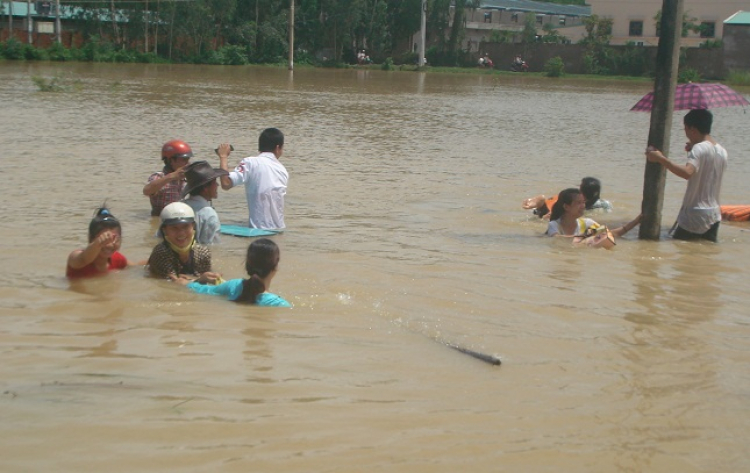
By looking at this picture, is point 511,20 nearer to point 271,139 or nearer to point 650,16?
point 650,16

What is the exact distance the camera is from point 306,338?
5.73 metres

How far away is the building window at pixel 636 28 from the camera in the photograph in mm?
77625

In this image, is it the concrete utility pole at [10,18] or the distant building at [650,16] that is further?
the distant building at [650,16]

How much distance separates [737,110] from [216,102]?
54.5 feet

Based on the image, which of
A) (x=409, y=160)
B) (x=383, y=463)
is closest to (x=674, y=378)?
(x=383, y=463)

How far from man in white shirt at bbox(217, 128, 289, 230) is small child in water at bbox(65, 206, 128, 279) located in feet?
6.00

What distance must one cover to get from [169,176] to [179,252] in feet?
4.09

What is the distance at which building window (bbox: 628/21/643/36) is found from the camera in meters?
77.6

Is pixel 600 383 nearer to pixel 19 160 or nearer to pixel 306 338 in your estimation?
pixel 306 338

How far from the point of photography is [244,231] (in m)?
8.92

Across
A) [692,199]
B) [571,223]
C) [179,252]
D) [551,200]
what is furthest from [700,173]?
[179,252]

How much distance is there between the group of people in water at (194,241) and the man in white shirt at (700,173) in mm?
3641

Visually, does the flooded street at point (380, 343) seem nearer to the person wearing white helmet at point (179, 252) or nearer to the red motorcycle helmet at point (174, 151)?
the person wearing white helmet at point (179, 252)

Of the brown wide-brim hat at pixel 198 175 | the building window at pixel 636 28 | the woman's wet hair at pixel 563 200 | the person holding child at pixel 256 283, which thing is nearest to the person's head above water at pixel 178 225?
the person holding child at pixel 256 283
